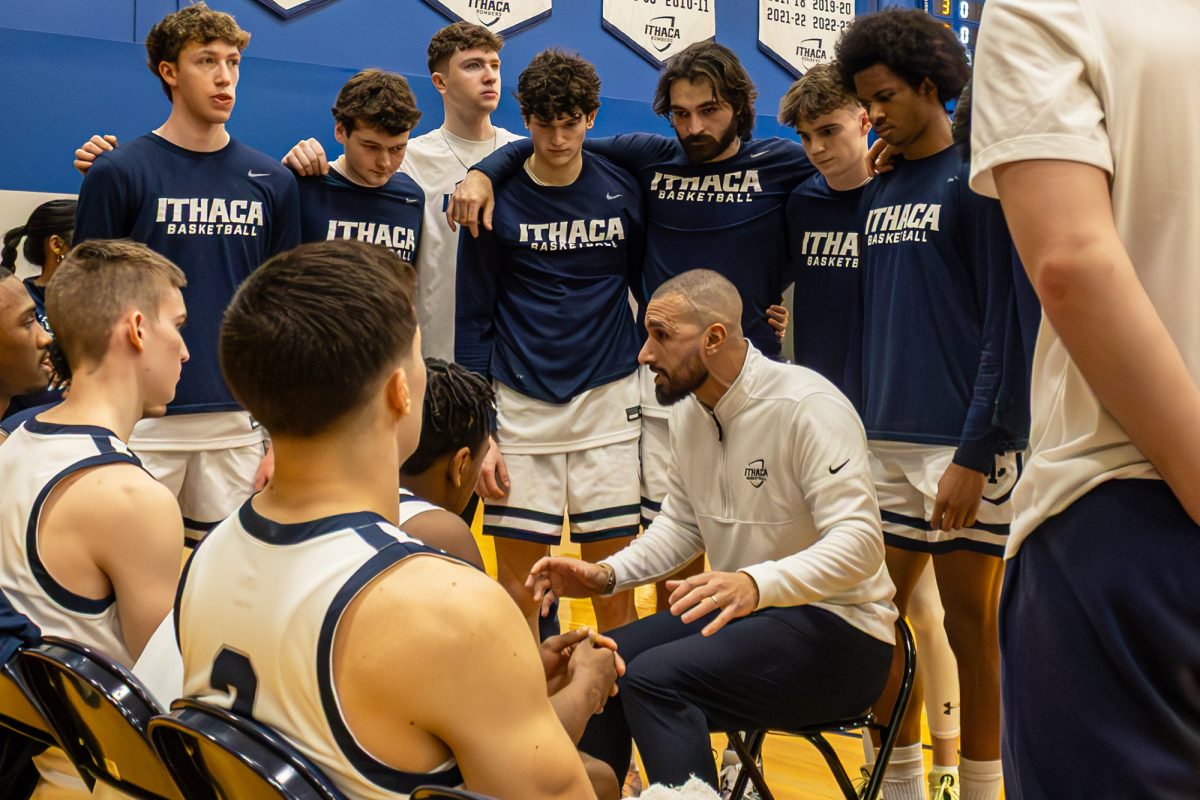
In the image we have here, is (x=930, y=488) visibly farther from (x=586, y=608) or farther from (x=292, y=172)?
(x=586, y=608)

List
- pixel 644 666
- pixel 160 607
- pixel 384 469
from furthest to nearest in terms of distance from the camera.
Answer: pixel 644 666, pixel 160 607, pixel 384 469

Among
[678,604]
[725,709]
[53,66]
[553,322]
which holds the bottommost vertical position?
[725,709]

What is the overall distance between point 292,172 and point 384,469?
A: 9.20 feet

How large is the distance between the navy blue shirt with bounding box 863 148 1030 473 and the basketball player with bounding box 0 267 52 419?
238 centimetres

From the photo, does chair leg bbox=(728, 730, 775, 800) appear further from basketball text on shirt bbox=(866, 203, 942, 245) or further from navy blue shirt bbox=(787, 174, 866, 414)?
basketball text on shirt bbox=(866, 203, 942, 245)

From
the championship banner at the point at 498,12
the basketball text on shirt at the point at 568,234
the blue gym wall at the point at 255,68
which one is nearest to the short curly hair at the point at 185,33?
the basketball text on shirt at the point at 568,234

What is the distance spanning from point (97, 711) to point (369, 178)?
8.67 feet

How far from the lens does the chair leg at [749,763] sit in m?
2.59

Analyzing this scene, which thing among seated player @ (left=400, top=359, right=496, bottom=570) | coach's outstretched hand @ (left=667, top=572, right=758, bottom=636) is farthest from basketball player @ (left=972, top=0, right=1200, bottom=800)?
seated player @ (left=400, top=359, right=496, bottom=570)

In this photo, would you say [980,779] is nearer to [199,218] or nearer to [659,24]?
[199,218]

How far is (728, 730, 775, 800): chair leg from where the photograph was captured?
2.59 metres

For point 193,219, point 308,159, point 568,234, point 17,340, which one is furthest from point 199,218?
point 568,234

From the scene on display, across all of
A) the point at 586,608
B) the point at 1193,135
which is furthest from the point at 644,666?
the point at 586,608

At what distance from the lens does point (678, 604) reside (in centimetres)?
228
